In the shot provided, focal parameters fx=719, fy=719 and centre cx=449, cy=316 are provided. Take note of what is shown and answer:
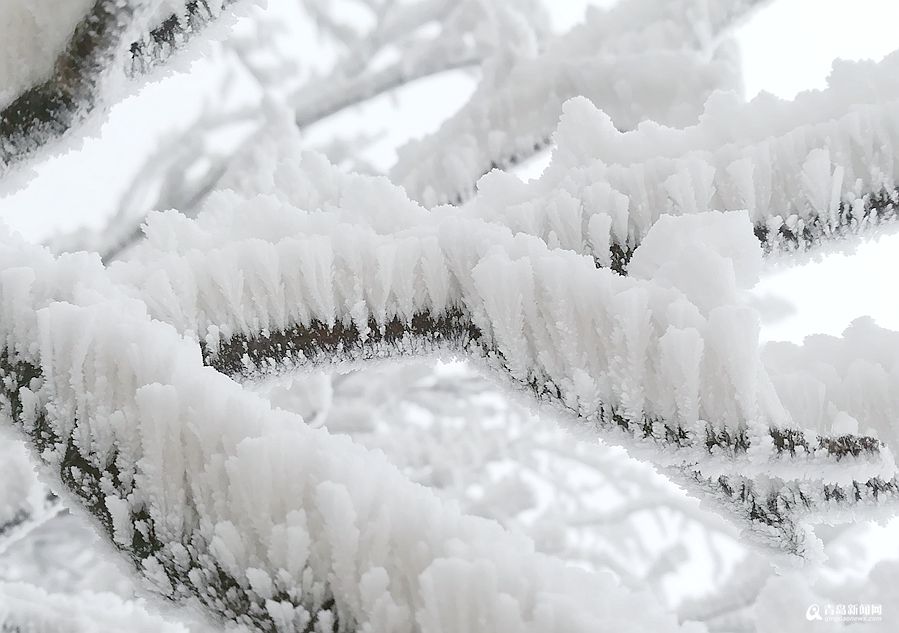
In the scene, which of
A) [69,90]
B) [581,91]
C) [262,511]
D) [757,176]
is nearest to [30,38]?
[69,90]

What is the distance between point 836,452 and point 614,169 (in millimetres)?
214

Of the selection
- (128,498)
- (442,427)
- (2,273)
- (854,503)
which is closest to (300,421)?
(128,498)

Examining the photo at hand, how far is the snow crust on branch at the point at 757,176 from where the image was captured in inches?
17.3

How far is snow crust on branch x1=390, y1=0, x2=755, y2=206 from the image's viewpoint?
0.91 m

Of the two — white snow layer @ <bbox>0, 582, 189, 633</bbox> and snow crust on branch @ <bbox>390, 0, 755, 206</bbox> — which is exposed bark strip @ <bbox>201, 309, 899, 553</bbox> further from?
snow crust on branch @ <bbox>390, 0, 755, 206</bbox>

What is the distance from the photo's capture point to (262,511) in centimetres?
32

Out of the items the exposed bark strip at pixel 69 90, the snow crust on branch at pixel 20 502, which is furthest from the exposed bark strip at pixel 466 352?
the snow crust on branch at pixel 20 502

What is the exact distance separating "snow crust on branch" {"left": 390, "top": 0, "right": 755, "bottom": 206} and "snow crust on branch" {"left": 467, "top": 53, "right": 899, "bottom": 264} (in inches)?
16.4

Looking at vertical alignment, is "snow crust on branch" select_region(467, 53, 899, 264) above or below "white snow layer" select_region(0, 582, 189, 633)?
above

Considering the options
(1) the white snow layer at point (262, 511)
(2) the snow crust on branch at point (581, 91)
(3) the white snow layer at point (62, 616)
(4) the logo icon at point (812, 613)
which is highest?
(2) the snow crust on branch at point (581, 91)

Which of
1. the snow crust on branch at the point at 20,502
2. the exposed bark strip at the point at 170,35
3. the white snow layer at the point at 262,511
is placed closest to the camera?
the white snow layer at the point at 262,511

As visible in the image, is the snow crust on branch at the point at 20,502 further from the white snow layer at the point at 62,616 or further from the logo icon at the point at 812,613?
the logo icon at the point at 812,613

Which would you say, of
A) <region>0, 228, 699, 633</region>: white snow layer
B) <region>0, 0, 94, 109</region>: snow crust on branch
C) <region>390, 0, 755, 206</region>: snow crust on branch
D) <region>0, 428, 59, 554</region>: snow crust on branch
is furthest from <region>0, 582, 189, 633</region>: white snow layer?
<region>390, 0, 755, 206</region>: snow crust on branch

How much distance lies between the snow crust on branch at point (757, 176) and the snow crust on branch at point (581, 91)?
42cm
